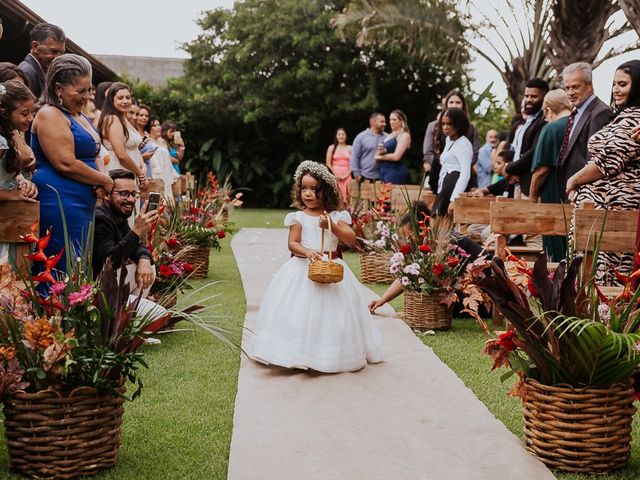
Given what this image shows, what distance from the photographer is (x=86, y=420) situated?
3965 millimetres

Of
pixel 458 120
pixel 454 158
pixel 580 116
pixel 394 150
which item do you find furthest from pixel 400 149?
pixel 580 116

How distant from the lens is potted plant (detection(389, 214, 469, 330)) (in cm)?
783

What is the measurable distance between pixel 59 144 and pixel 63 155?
80 millimetres

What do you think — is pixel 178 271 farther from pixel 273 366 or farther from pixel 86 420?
pixel 86 420

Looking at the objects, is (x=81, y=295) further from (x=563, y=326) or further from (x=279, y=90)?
(x=279, y=90)

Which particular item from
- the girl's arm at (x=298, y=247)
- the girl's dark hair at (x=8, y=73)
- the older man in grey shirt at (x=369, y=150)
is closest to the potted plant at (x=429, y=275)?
the girl's arm at (x=298, y=247)

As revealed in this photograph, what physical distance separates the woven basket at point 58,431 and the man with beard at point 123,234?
7.50ft

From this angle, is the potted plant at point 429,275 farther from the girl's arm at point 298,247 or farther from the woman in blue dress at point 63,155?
the woman in blue dress at point 63,155

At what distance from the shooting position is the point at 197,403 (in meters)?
5.43

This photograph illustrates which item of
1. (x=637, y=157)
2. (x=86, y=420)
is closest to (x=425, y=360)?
(x=637, y=157)

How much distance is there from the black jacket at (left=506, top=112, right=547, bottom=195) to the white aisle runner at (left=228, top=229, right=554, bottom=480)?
3.20 meters

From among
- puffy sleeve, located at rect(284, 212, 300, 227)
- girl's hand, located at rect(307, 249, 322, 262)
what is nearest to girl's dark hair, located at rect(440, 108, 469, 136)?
puffy sleeve, located at rect(284, 212, 300, 227)

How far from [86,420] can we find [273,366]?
2.60 m

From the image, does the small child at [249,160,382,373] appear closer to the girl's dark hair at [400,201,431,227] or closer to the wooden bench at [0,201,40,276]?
the girl's dark hair at [400,201,431,227]
